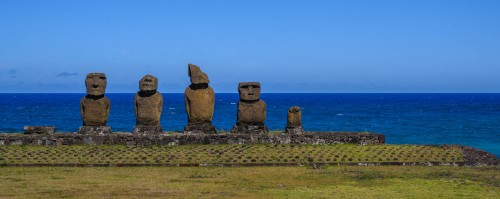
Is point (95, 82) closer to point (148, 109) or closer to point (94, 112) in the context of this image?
point (94, 112)

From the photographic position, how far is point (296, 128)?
85.0ft

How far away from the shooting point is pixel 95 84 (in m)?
24.8

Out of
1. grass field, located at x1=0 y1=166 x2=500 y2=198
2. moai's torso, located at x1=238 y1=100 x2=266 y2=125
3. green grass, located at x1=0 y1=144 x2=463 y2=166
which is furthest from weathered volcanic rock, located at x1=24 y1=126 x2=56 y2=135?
moai's torso, located at x1=238 y1=100 x2=266 y2=125

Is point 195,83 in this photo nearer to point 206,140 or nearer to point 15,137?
point 206,140

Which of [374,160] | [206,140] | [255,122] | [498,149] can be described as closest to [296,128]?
[255,122]

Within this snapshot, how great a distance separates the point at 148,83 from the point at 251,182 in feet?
29.9

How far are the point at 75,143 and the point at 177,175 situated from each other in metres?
7.04

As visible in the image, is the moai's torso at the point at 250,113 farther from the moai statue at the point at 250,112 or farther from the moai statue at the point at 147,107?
the moai statue at the point at 147,107

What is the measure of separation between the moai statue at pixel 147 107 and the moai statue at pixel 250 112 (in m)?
2.93

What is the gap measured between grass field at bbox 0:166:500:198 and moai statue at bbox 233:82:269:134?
19.7 ft

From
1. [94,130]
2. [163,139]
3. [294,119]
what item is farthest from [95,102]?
[294,119]

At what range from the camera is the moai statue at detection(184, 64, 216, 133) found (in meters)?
25.3

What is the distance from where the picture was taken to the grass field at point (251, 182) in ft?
50.4

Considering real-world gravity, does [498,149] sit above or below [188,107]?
below
